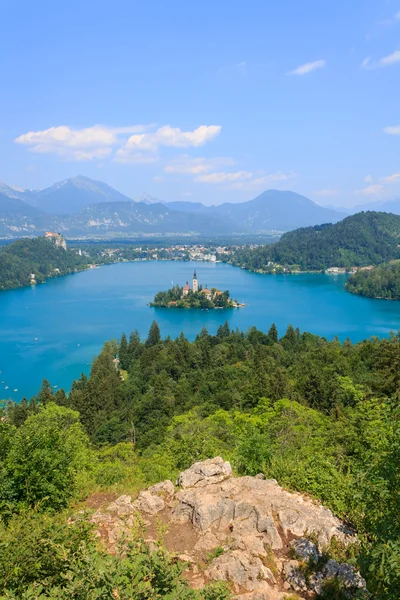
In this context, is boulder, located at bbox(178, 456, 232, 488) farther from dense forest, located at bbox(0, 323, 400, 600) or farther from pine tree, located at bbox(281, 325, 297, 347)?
pine tree, located at bbox(281, 325, 297, 347)

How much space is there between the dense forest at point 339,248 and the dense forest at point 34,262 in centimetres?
4426

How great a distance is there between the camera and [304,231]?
127750 millimetres


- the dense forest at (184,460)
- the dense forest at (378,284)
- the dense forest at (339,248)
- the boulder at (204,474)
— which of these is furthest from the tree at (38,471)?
the dense forest at (339,248)

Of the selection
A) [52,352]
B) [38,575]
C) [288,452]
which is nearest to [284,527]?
[38,575]

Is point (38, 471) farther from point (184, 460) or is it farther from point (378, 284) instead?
point (378, 284)

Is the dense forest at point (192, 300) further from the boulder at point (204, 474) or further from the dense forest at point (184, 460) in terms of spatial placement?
the boulder at point (204, 474)

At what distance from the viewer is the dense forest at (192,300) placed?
59000mm

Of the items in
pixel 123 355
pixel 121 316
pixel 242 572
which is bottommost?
pixel 123 355

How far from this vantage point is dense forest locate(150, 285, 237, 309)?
59.0 meters

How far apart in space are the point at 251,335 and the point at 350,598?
32.2 meters

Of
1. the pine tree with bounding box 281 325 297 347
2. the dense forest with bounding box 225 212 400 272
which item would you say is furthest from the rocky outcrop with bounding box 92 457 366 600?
the dense forest with bounding box 225 212 400 272

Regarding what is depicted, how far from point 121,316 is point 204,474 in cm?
4591

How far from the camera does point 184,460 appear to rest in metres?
8.37

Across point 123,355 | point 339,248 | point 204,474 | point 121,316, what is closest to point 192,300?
point 121,316
